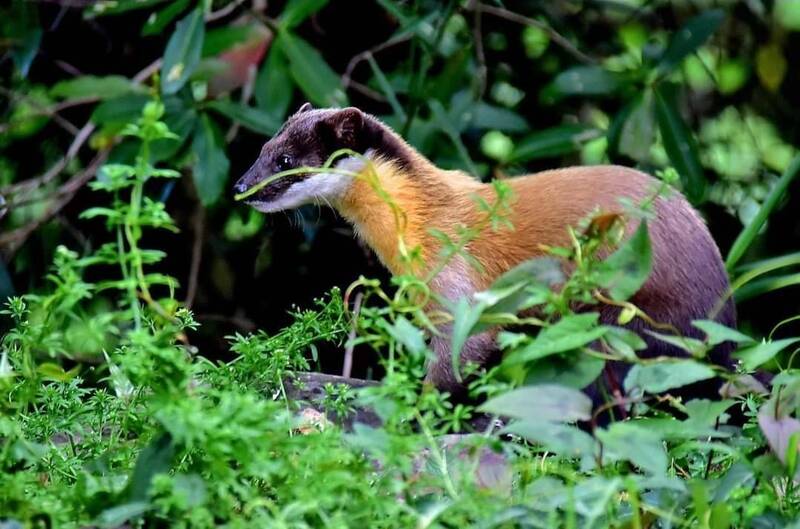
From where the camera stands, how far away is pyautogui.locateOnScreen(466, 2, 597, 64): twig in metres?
5.96

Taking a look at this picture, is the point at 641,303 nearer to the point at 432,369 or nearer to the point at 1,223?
the point at 432,369

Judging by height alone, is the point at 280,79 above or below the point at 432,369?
above

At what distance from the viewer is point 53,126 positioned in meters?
6.41

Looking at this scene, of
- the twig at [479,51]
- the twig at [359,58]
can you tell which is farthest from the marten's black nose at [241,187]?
the twig at [479,51]

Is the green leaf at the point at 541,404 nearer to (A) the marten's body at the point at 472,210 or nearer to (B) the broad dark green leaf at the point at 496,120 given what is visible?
(A) the marten's body at the point at 472,210

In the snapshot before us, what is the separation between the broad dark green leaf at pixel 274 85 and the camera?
544 cm

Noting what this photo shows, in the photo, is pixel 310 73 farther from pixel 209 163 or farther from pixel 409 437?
pixel 409 437

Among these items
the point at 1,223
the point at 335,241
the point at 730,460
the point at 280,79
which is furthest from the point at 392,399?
the point at 1,223

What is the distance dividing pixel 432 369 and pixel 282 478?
6.74 feet

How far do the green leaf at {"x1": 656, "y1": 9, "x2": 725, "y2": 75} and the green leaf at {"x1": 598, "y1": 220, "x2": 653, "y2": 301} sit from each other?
3.18 m

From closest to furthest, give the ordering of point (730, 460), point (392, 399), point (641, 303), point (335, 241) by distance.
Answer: point (392, 399) < point (730, 460) < point (641, 303) < point (335, 241)

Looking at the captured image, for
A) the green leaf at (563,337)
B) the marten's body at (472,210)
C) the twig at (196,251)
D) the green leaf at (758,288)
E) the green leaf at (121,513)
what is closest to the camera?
the green leaf at (121,513)

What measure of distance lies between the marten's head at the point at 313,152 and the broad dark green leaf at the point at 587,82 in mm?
1154

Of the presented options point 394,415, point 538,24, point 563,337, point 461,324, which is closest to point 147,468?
point 394,415
